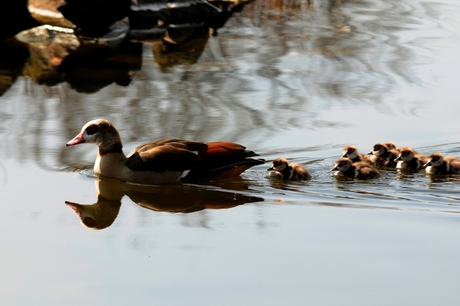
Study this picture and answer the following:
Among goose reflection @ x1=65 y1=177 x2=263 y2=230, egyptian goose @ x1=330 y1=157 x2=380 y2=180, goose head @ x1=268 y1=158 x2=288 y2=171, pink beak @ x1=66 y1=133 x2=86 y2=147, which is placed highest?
pink beak @ x1=66 y1=133 x2=86 y2=147

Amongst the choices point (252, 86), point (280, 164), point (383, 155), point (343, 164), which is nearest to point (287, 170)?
point (280, 164)

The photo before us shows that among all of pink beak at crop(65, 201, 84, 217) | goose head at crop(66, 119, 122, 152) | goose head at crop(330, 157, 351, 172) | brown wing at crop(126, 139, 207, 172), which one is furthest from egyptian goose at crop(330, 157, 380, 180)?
pink beak at crop(65, 201, 84, 217)

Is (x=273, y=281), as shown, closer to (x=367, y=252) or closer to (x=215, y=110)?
(x=367, y=252)

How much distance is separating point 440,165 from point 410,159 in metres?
0.27

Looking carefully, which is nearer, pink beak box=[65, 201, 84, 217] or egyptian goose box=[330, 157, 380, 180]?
pink beak box=[65, 201, 84, 217]

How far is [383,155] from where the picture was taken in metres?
8.41

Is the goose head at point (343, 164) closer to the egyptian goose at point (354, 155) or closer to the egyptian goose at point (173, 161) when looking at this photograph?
the egyptian goose at point (354, 155)

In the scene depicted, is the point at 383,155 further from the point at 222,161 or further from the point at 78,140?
the point at 78,140

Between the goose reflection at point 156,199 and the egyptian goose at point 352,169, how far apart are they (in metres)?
0.84

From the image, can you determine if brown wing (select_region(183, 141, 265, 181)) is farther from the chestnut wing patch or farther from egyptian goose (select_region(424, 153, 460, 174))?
egyptian goose (select_region(424, 153, 460, 174))

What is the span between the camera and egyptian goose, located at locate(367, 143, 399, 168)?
329 inches

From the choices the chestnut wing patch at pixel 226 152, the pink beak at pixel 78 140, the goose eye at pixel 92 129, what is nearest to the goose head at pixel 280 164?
the chestnut wing patch at pixel 226 152

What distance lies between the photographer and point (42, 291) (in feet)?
18.1

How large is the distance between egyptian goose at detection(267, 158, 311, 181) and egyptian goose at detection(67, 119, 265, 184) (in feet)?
0.43
